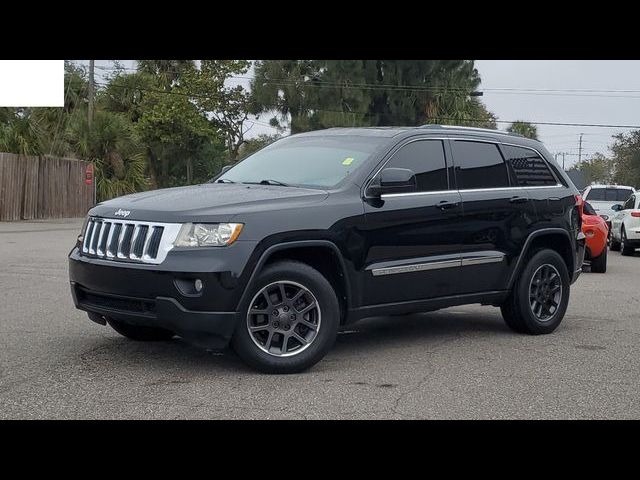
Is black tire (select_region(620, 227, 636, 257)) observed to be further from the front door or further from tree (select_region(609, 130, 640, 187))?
tree (select_region(609, 130, 640, 187))

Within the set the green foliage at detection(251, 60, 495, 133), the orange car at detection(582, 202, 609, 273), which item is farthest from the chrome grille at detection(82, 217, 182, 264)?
the green foliage at detection(251, 60, 495, 133)

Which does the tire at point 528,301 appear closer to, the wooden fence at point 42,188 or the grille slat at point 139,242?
the grille slat at point 139,242

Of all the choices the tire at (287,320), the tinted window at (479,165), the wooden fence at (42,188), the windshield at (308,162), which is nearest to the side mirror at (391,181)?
the windshield at (308,162)

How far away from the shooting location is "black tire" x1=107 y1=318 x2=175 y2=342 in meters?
7.57

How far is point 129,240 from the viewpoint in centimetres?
658

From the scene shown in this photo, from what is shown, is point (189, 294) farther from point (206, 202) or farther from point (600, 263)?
point (600, 263)

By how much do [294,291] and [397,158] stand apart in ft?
5.38

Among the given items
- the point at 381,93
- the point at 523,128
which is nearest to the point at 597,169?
the point at 523,128

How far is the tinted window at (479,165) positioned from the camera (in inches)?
323

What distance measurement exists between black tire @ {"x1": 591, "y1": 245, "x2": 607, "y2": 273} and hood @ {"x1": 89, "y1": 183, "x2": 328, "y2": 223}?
399 inches

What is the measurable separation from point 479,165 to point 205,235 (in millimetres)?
3101

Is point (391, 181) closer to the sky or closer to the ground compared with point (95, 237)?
closer to the sky

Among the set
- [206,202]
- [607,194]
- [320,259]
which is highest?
[607,194]

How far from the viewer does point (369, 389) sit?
20.5ft
